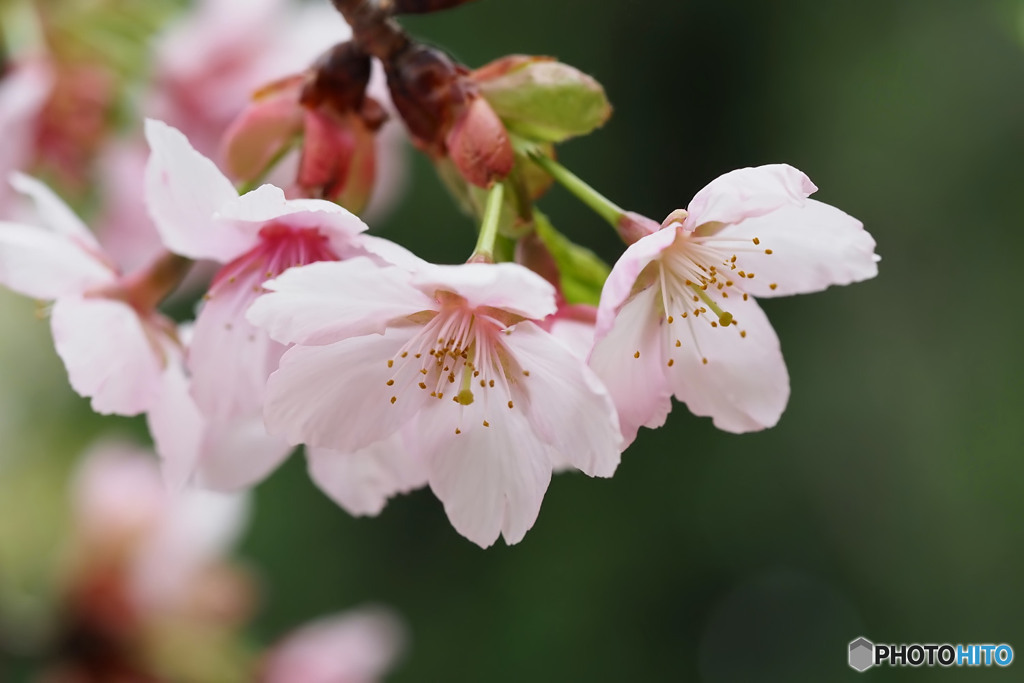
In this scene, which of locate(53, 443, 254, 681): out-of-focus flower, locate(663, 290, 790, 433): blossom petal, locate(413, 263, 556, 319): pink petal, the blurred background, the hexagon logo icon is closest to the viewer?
locate(413, 263, 556, 319): pink petal

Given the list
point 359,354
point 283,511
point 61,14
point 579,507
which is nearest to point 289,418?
point 359,354

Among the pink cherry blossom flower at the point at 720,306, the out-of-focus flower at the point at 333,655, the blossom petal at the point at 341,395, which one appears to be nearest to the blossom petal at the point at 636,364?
the pink cherry blossom flower at the point at 720,306

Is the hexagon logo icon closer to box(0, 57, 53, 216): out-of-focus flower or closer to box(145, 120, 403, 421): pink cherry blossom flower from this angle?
box(145, 120, 403, 421): pink cherry blossom flower

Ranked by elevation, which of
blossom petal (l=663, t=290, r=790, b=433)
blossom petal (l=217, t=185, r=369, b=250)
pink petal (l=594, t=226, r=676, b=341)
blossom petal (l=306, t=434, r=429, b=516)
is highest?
blossom petal (l=217, t=185, r=369, b=250)

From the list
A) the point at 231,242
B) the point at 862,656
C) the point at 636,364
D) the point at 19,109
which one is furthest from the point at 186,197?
the point at 862,656

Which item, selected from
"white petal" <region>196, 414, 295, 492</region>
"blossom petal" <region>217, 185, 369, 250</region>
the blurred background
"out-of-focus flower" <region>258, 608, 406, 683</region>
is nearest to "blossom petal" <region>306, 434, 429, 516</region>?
"white petal" <region>196, 414, 295, 492</region>

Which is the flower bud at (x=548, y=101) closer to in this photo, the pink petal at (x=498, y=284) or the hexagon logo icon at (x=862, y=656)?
the pink petal at (x=498, y=284)

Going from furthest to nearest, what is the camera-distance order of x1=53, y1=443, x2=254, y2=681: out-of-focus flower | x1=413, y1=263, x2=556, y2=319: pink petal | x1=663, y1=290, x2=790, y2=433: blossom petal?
x1=53, y1=443, x2=254, y2=681: out-of-focus flower → x1=663, y1=290, x2=790, y2=433: blossom petal → x1=413, y1=263, x2=556, y2=319: pink petal

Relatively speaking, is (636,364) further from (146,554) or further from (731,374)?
(146,554)
